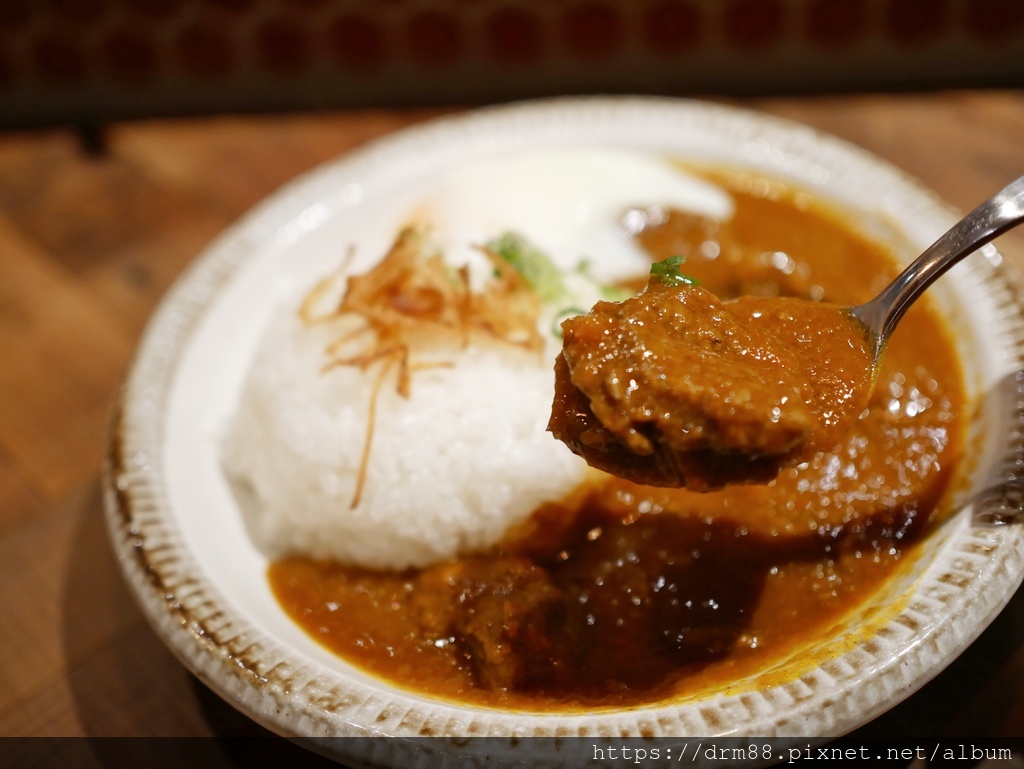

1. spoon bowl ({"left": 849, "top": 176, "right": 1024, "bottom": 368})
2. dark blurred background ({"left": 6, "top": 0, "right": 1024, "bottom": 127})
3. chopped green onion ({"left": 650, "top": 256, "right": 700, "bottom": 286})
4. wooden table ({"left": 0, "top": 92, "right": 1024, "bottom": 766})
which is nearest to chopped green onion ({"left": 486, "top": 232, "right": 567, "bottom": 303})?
chopped green onion ({"left": 650, "top": 256, "right": 700, "bottom": 286})

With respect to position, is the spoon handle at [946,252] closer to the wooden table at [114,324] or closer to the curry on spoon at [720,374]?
the curry on spoon at [720,374]

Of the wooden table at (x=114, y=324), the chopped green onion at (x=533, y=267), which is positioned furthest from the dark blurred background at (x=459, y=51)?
the chopped green onion at (x=533, y=267)

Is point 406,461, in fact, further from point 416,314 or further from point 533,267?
point 533,267

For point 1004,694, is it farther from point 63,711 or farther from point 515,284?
point 63,711

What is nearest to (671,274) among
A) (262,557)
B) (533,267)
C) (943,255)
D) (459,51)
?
(943,255)

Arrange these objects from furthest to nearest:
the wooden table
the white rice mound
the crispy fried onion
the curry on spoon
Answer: the crispy fried onion
the white rice mound
the wooden table
the curry on spoon

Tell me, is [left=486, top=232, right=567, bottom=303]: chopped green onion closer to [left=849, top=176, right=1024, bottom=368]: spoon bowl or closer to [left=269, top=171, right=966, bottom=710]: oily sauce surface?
[left=269, top=171, right=966, bottom=710]: oily sauce surface
